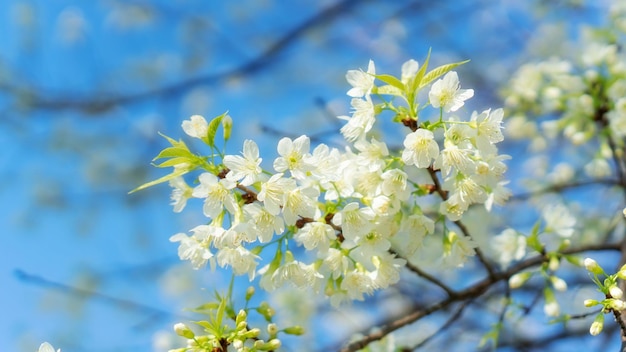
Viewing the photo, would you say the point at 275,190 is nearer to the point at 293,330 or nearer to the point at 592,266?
the point at 293,330

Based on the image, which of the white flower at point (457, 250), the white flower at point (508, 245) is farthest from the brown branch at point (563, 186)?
the white flower at point (457, 250)

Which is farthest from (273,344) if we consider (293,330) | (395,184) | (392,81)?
(392,81)

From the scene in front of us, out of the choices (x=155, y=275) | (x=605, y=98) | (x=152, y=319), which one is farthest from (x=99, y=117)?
(x=605, y=98)

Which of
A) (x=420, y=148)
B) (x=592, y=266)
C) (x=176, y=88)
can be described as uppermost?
(x=176, y=88)

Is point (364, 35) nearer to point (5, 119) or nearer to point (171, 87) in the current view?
point (171, 87)

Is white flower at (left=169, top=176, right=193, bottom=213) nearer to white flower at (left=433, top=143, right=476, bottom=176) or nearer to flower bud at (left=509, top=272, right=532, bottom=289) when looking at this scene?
white flower at (left=433, top=143, right=476, bottom=176)
